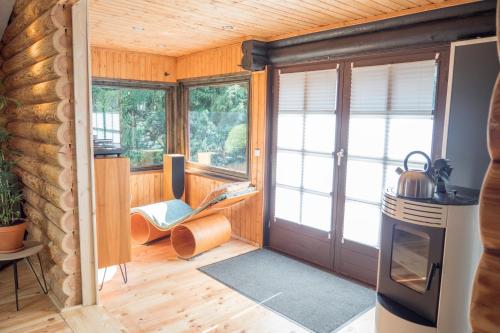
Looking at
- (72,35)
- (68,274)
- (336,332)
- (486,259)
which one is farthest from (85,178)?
(486,259)

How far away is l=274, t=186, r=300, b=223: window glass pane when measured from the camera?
4.39 meters

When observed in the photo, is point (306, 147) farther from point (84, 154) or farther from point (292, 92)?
point (84, 154)

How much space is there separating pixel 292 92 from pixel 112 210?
233 centimetres

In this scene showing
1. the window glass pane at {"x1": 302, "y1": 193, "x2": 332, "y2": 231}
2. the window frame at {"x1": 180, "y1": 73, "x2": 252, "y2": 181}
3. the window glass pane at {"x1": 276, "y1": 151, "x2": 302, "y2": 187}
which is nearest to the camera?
the window glass pane at {"x1": 302, "y1": 193, "x2": 332, "y2": 231}

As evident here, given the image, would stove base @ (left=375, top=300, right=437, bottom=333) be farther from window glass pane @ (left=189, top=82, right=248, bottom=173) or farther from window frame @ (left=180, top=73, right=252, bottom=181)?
window glass pane @ (left=189, top=82, right=248, bottom=173)

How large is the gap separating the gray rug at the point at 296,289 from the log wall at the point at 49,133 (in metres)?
1.47

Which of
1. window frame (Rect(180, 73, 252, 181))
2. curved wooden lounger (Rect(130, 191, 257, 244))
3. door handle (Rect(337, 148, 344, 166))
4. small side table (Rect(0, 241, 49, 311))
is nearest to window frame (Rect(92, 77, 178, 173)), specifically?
window frame (Rect(180, 73, 252, 181))

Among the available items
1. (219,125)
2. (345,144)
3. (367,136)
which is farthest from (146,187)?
(367,136)

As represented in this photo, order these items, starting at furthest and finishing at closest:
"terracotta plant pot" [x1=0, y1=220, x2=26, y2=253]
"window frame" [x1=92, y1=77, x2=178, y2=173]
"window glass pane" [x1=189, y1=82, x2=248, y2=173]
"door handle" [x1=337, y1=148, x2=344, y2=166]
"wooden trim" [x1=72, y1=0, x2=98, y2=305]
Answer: "window frame" [x1=92, y1=77, x2=178, y2=173]
"window glass pane" [x1=189, y1=82, x2=248, y2=173]
"door handle" [x1=337, y1=148, x2=344, y2=166]
"terracotta plant pot" [x1=0, y1=220, x2=26, y2=253]
"wooden trim" [x1=72, y1=0, x2=98, y2=305]

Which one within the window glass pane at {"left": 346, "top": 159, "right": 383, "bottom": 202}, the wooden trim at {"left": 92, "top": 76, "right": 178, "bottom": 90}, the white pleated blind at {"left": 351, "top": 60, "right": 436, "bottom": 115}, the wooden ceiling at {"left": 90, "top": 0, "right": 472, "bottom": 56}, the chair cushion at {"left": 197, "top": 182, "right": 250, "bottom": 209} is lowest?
the chair cushion at {"left": 197, "top": 182, "right": 250, "bottom": 209}

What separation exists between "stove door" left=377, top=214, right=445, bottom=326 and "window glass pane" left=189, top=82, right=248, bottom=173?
2.75m

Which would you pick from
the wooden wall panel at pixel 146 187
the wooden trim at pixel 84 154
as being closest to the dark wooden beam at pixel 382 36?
the wooden trim at pixel 84 154

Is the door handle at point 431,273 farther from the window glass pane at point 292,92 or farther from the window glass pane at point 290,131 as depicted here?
the window glass pane at point 292,92

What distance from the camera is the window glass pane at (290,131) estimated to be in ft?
14.0
